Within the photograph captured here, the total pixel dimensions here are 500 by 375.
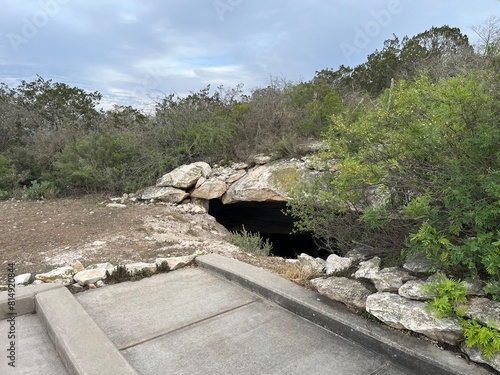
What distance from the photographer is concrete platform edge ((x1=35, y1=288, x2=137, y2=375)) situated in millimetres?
2163

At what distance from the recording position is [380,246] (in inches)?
133

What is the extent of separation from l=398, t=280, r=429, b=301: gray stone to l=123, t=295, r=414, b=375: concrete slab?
466 millimetres

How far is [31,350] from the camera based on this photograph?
8.25 ft

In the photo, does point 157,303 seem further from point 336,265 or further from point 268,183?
point 268,183

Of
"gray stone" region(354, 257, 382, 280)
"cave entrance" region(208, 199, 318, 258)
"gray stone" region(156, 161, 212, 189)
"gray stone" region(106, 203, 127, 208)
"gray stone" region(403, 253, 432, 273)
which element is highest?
"gray stone" region(156, 161, 212, 189)

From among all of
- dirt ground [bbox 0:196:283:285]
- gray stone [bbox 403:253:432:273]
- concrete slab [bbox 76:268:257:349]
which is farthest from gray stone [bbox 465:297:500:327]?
dirt ground [bbox 0:196:283:285]

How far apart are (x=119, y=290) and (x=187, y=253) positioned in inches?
49.9

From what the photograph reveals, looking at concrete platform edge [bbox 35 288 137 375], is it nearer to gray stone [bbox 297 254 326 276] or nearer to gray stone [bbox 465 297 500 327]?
gray stone [bbox 297 254 326 276]

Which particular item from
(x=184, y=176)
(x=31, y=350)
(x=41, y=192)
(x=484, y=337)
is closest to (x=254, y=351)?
(x=484, y=337)

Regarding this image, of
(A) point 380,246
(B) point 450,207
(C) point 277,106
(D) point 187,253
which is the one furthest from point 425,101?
(C) point 277,106

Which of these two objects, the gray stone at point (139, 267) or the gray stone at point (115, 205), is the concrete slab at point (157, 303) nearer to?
the gray stone at point (139, 267)

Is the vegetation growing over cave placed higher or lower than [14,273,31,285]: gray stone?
higher

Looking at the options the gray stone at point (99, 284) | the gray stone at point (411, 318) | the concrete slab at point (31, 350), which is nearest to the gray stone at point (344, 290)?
the gray stone at point (411, 318)

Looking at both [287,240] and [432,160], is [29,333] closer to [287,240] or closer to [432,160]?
[432,160]
